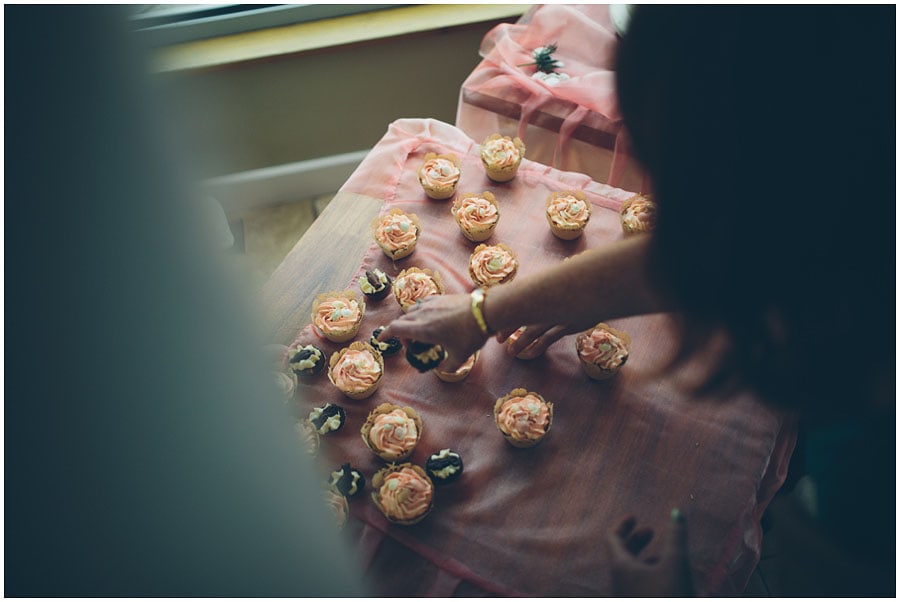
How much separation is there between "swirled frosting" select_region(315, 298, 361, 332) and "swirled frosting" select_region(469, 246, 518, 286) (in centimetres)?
30

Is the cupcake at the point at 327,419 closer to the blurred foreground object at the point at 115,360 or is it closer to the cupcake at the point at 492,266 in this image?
the cupcake at the point at 492,266

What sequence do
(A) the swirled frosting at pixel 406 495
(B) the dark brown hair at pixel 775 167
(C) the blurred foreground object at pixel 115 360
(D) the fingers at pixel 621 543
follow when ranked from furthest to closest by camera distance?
(A) the swirled frosting at pixel 406 495 → (D) the fingers at pixel 621 543 → (B) the dark brown hair at pixel 775 167 → (C) the blurred foreground object at pixel 115 360

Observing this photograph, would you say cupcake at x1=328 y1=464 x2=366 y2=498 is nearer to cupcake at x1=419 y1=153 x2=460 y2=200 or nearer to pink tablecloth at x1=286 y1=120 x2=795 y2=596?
pink tablecloth at x1=286 y1=120 x2=795 y2=596

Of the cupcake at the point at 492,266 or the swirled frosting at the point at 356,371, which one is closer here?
the swirled frosting at the point at 356,371

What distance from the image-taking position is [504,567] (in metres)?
1.07

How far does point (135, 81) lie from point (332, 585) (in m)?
0.44

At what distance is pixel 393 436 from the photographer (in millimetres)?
1181

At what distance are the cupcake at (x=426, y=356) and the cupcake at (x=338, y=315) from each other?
0.79 feet

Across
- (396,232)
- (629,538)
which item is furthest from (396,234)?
(629,538)

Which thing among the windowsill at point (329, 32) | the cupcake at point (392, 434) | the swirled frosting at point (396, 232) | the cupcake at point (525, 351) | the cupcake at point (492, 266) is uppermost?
the windowsill at point (329, 32)

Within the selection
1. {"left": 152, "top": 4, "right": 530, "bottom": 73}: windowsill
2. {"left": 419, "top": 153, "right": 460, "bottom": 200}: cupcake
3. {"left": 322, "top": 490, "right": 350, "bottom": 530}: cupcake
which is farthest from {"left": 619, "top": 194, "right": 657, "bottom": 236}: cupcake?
{"left": 152, "top": 4, "right": 530, "bottom": 73}: windowsill

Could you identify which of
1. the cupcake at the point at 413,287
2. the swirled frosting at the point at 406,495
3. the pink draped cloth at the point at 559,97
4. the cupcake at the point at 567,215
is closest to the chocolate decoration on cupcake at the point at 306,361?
the cupcake at the point at 413,287

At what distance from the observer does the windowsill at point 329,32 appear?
2.12 meters

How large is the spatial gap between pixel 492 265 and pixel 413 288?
199 millimetres
